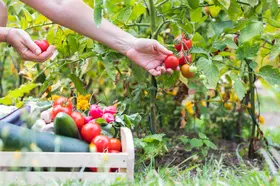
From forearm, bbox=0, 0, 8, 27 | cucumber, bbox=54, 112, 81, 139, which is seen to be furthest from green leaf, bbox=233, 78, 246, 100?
forearm, bbox=0, 0, 8, 27

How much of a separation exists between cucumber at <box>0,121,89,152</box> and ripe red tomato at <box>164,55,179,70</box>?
505mm

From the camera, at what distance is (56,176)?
6.90 ft

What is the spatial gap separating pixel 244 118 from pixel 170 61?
56.8 inches

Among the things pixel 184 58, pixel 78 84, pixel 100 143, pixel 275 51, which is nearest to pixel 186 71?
pixel 184 58

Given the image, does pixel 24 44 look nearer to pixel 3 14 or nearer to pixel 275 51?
pixel 3 14

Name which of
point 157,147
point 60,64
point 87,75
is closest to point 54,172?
point 157,147

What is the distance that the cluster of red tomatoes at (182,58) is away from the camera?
2.46 m

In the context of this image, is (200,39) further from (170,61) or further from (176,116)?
(176,116)

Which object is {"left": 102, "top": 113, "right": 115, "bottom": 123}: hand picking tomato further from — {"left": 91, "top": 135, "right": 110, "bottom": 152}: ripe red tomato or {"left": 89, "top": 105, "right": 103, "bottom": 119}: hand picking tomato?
{"left": 91, "top": 135, "right": 110, "bottom": 152}: ripe red tomato

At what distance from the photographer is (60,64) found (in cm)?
307

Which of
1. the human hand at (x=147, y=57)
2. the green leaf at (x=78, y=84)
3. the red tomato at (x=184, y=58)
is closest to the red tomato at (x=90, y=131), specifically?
the human hand at (x=147, y=57)

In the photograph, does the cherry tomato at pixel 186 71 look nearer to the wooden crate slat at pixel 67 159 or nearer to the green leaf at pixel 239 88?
the green leaf at pixel 239 88

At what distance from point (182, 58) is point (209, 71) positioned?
0.48 ft

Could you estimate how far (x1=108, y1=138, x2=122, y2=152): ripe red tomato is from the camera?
230cm
